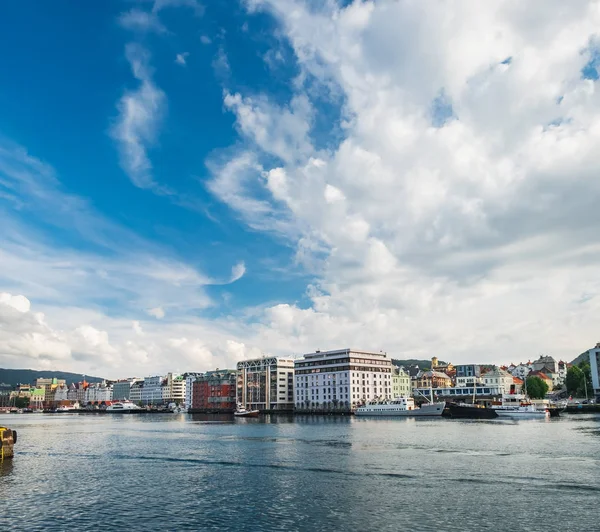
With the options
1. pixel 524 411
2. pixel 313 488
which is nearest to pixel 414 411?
pixel 524 411

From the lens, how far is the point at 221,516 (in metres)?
33.4

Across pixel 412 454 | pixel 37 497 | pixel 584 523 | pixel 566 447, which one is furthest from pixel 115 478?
pixel 566 447

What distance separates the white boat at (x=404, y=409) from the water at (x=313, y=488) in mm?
94297

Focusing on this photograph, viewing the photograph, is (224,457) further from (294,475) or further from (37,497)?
(37,497)

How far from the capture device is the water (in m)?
31.7

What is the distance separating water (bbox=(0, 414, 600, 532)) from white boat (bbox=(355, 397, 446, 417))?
309ft

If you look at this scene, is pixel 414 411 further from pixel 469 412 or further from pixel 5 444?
pixel 5 444

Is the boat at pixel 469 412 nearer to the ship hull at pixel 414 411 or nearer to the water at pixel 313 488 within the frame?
the ship hull at pixel 414 411

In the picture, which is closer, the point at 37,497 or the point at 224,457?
the point at 37,497

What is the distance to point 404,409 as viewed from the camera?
541ft

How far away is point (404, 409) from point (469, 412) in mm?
19078

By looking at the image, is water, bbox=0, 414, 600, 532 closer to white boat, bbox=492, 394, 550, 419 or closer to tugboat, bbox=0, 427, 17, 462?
tugboat, bbox=0, 427, 17, 462

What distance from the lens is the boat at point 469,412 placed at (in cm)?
15362

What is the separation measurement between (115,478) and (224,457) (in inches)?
640
